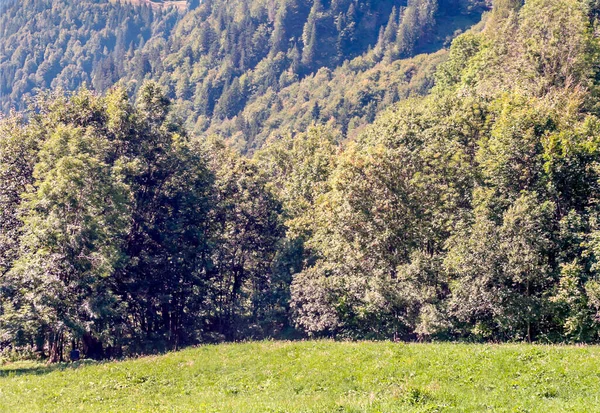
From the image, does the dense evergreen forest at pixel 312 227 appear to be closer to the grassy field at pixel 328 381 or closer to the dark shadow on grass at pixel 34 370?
the dark shadow on grass at pixel 34 370

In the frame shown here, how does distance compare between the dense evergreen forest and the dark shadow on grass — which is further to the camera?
the dense evergreen forest

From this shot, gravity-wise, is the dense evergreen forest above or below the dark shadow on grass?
above

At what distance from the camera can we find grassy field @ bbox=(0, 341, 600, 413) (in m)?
18.9

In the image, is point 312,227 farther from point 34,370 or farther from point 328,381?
point 328,381

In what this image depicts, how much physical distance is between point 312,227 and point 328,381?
31.9 meters

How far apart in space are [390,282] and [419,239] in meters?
4.65

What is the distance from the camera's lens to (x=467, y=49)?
9512cm

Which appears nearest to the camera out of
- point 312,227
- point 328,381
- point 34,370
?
point 328,381

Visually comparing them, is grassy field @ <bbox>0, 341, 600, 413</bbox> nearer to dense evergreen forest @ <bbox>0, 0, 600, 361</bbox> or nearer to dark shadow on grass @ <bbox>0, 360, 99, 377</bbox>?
dark shadow on grass @ <bbox>0, 360, 99, 377</bbox>

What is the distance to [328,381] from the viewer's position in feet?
74.2

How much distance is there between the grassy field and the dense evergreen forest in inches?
390

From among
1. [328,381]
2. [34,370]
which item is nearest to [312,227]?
[34,370]

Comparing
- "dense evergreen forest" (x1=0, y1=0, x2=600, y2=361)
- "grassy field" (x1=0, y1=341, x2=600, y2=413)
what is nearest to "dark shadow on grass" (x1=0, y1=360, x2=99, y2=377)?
"grassy field" (x1=0, y1=341, x2=600, y2=413)

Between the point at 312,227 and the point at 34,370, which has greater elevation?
the point at 312,227
